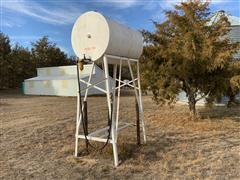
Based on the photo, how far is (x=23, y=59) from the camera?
102ft

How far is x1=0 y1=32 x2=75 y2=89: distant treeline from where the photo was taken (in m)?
28.6

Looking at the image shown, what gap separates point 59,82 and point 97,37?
19.5 meters

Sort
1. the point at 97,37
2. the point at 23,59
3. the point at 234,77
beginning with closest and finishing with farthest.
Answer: the point at 97,37
the point at 234,77
the point at 23,59

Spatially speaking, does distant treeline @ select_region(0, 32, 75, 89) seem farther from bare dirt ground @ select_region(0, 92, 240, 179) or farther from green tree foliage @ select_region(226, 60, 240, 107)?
green tree foliage @ select_region(226, 60, 240, 107)

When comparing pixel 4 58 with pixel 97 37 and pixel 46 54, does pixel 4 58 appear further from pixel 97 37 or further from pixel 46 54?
pixel 97 37

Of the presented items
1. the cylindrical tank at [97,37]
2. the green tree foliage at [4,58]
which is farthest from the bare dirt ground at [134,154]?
the green tree foliage at [4,58]

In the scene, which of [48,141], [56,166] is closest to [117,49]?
[56,166]

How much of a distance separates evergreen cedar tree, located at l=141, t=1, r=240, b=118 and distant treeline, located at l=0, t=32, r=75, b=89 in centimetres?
2357

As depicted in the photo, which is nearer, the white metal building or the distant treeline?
the white metal building

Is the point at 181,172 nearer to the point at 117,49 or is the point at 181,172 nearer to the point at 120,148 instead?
the point at 120,148

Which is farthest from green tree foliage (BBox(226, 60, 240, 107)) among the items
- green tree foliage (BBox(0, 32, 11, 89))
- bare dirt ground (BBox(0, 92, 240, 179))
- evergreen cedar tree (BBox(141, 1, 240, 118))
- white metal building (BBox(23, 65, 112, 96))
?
green tree foliage (BBox(0, 32, 11, 89))

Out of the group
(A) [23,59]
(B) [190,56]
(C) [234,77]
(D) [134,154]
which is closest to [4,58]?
(A) [23,59]

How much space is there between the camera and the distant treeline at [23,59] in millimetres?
28641

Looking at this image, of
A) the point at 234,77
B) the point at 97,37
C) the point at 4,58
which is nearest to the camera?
the point at 97,37
